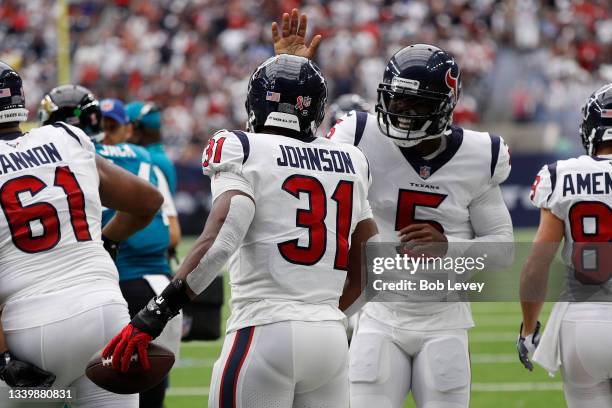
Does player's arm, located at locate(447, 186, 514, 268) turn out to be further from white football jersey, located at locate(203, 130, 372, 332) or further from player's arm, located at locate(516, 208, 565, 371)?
white football jersey, located at locate(203, 130, 372, 332)

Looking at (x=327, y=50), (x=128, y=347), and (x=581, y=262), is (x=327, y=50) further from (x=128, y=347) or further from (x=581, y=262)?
(x=128, y=347)

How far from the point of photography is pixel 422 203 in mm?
4344

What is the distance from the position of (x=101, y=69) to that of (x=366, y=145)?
18.2 m

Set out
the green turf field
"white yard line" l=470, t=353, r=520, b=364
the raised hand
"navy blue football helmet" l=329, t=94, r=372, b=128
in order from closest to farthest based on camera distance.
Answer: the raised hand
"navy blue football helmet" l=329, t=94, r=372, b=128
the green turf field
"white yard line" l=470, t=353, r=520, b=364

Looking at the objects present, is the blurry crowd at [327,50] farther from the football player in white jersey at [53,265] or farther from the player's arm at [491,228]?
the football player in white jersey at [53,265]

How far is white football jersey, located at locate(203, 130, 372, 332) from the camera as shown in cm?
352

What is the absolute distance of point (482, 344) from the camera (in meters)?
9.46

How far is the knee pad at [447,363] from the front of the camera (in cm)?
420

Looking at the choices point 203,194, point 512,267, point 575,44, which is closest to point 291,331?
point 512,267

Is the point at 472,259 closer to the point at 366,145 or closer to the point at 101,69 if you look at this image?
the point at 366,145

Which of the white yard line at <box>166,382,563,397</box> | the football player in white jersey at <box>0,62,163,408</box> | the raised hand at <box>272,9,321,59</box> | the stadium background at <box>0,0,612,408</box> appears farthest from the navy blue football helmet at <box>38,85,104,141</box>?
the stadium background at <box>0,0,612,408</box>

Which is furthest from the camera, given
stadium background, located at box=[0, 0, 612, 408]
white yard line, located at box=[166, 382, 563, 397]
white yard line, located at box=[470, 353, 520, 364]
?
stadium background, located at box=[0, 0, 612, 408]

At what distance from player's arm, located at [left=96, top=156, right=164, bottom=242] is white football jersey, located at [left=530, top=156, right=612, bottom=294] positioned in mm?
1540

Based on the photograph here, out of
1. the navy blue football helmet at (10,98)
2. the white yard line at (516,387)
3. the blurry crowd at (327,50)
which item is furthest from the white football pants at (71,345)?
the blurry crowd at (327,50)
